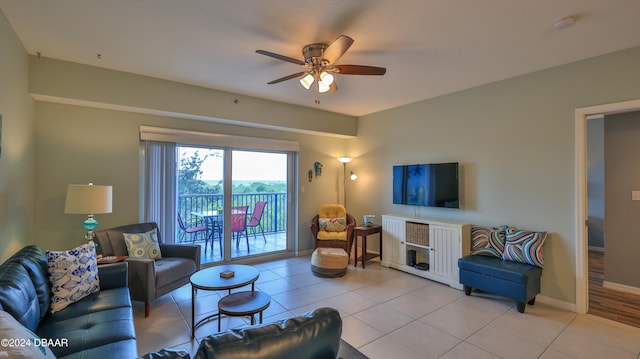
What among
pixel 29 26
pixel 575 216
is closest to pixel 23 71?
pixel 29 26

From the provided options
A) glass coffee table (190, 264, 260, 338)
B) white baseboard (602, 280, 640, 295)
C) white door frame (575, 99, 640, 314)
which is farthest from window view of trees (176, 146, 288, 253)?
white baseboard (602, 280, 640, 295)

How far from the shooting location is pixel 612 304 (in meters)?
3.25

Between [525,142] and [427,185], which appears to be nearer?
[525,142]

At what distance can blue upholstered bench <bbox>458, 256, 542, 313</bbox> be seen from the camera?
3.01 metres

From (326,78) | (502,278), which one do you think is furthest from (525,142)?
(326,78)

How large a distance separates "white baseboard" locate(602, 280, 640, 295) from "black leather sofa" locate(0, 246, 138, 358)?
17.5ft

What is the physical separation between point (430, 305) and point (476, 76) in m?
2.79

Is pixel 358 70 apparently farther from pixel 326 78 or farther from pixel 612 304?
pixel 612 304

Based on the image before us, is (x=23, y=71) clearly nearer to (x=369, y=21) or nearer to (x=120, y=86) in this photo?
(x=120, y=86)

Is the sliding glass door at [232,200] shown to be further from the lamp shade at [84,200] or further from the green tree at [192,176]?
the lamp shade at [84,200]

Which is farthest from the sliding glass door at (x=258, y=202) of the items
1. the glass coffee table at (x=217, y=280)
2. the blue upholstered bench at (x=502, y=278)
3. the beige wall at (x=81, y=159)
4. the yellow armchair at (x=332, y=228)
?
the blue upholstered bench at (x=502, y=278)

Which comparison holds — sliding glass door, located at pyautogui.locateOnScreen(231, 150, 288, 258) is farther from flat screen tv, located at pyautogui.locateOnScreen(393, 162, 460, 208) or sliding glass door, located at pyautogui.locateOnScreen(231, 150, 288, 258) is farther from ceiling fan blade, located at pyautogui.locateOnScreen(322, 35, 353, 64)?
ceiling fan blade, located at pyautogui.locateOnScreen(322, 35, 353, 64)

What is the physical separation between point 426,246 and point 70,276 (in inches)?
156

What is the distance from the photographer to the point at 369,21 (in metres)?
2.30
